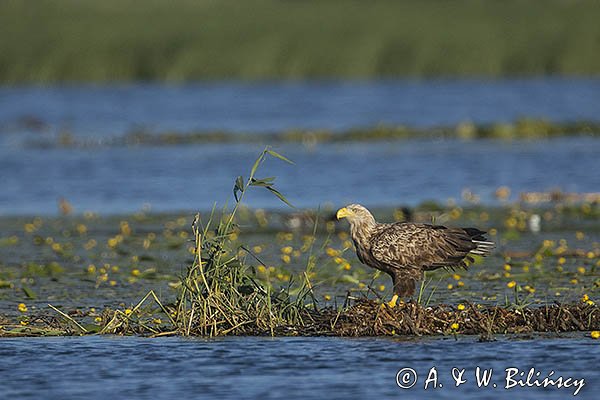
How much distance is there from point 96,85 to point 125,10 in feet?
17.2

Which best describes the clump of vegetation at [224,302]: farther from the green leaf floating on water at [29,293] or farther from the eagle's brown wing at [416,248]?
the green leaf floating on water at [29,293]

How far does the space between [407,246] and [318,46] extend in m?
44.2

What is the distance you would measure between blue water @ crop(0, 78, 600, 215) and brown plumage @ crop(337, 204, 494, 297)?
10.0 meters

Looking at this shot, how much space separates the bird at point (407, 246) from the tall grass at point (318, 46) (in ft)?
131

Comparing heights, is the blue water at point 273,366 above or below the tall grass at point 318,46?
below

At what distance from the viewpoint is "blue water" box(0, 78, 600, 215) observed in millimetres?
24969

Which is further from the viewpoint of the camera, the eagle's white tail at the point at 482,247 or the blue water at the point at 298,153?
the blue water at the point at 298,153

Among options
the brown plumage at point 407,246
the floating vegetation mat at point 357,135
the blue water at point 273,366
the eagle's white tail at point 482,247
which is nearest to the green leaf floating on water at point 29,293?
the blue water at point 273,366

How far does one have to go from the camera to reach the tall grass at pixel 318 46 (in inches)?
2101

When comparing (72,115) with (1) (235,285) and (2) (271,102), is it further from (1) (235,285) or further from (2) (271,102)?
(1) (235,285)

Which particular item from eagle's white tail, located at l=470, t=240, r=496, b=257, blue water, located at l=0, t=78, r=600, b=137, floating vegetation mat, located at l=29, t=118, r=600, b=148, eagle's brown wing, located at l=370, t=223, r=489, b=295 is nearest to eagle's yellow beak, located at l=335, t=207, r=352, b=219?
eagle's brown wing, located at l=370, t=223, r=489, b=295

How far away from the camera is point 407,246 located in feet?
39.5

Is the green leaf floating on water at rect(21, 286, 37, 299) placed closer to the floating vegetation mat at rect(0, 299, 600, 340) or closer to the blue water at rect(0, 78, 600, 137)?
the floating vegetation mat at rect(0, 299, 600, 340)

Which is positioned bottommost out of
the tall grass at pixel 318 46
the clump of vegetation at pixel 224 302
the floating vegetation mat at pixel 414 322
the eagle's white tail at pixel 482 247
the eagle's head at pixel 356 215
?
the floating vegetation mat at pixel 414 322
